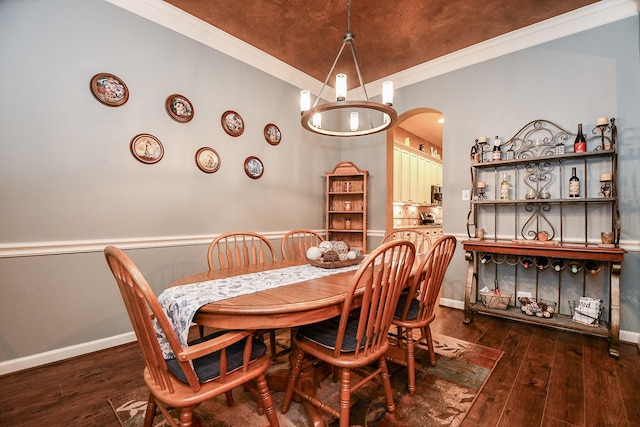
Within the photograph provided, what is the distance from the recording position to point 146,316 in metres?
1.02

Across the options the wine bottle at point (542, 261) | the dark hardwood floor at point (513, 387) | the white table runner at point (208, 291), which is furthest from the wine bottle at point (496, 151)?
the white table runner at point (208, 291)

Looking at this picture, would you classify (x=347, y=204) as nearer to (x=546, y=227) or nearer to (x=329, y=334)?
(x=546, y=227)

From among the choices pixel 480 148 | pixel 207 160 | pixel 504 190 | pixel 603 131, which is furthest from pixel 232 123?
pixel 603 131

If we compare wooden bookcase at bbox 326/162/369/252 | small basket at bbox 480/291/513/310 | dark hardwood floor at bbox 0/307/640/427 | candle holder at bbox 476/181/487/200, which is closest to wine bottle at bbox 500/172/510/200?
candle holder at bbox 476/181/487/200

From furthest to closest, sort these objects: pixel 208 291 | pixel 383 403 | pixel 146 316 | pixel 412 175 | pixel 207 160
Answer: pixel 412 175, pixel 207 160, pixel 383 403, pixel 208 291, pixel 146 316

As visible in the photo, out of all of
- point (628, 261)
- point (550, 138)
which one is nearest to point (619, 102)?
point (550, 138)

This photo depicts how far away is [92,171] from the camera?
2.28 metres

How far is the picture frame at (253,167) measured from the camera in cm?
332

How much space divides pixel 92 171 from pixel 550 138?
417 centimetres

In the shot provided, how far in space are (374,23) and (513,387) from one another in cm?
322

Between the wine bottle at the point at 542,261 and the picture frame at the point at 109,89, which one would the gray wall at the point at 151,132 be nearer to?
the picture frame at the point at 109,89

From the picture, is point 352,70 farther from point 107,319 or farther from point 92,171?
point 107,319

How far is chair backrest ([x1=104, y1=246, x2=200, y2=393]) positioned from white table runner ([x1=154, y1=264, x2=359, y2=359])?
0.49ft

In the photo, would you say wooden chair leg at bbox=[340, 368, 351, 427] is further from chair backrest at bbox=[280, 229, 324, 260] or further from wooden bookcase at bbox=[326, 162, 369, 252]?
wooden bookcase at bbox=[326, 162, 369, 252]
